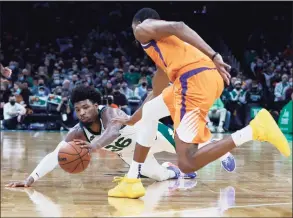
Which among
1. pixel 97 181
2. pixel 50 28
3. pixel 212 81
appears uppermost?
pixel 50 28

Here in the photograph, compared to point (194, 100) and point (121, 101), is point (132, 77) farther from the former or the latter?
point (194, 100)

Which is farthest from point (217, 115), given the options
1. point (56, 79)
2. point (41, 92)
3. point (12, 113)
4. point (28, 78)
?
point (28, 78)

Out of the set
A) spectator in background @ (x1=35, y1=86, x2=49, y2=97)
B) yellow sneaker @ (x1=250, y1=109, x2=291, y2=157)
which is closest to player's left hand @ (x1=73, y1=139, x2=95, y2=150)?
yellow sneaker @ (x1=250, y1=109, x2=291, y2=157)

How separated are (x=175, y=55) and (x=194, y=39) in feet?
1.28

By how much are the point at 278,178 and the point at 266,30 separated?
15.9 meters

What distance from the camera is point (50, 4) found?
21.4m

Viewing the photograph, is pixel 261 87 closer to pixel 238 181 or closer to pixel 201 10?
pixel 201 10

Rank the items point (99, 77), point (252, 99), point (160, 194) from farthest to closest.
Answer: point (99, 77), point (252, 99), point (160, 194)

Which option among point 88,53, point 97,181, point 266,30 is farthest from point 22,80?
point 97,181

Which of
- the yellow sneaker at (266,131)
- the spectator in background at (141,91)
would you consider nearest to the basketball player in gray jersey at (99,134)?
the yellow sneaker at (266,131)

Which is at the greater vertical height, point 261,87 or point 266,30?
point 266,30

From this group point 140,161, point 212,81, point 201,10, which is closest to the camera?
point 212,81

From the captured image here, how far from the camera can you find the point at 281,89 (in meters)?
15.8

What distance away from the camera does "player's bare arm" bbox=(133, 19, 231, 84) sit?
4.21m
